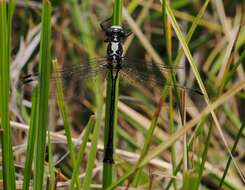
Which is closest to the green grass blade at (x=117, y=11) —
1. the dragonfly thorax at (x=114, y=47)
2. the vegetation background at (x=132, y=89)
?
the dragonfly thorax at (x=114, y=47)

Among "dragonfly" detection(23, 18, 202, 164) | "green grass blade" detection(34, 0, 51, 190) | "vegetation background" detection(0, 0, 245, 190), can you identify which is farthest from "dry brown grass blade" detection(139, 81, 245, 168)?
"vegetation background" detection(0, 0, 245, 190)

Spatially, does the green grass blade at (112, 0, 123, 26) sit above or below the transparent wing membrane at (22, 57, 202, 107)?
above

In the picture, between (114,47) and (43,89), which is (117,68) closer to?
(114,47)

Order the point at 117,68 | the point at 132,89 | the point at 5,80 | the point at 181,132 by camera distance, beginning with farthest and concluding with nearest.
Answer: the point at 132,89
the point at 117,68
the point at 5,80
the point at 181,132

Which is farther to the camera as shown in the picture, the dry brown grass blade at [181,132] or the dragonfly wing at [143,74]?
the dragonfly wing at [143,74]

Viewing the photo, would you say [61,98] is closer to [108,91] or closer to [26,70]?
[108,91]

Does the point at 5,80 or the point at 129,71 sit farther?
the point at 129,71

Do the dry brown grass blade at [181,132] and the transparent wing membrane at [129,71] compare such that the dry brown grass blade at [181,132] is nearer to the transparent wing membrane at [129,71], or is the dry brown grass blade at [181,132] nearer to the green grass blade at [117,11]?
the green grass blade at [117,11]

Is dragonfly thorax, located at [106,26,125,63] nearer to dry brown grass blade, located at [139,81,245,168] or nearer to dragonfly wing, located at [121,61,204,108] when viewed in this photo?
dragonfly wing, located at [121,61,204,108]

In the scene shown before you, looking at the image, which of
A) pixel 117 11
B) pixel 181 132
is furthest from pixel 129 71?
pixel 181 132
